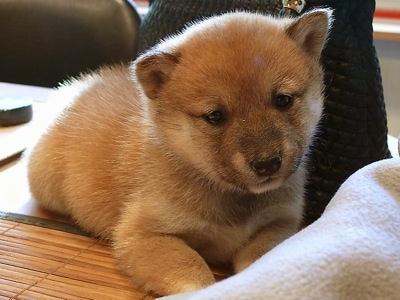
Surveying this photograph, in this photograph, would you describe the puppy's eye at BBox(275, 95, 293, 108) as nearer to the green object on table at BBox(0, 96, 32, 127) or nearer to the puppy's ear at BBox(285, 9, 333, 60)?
the puppy's ear at BBox(285, 9, 333, 60)

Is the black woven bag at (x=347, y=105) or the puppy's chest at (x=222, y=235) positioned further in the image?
the black woven bag at (x=347, y=105)

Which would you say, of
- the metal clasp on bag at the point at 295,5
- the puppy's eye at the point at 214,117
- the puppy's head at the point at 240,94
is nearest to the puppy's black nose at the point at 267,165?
the puppy's head at the point at 240,94

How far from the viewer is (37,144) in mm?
1388

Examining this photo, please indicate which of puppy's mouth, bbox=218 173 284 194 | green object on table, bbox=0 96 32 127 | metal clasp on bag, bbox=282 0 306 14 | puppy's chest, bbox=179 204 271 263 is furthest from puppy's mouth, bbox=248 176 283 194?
green object on table, bbox=0 96 32 127

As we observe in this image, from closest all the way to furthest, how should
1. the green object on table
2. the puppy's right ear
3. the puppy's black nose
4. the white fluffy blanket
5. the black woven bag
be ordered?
1. the white fluffy blanket
2. the puppy's black nose
3. the puppy's right ear
4. the black woven bag
5. the green object on table

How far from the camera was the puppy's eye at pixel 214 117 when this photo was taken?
3.22 feet

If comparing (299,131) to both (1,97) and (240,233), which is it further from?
(1,97)

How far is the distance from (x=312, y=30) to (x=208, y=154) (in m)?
0.30

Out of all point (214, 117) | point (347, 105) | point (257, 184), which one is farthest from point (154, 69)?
point (347, 105)

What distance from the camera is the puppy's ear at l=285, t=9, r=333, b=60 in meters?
1.05

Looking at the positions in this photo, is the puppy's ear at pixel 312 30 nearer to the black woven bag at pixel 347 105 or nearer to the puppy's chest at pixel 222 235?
the black woven bag at pixel 347 105

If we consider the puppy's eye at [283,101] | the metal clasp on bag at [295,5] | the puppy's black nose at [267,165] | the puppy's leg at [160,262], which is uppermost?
the metal clasp on bag at [295,5]

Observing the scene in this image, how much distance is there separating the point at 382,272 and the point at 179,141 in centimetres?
46

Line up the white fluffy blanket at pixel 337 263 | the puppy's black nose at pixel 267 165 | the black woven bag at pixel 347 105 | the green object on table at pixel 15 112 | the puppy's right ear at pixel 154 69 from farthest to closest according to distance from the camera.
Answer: the green object on table at pixel 15 112
the black woven bag at pixel 347 105
the puppy's right ear at pixel 154 69
the puppy's black nose at pixel 267 165
the white fluffy blanket at pixel 337 263
